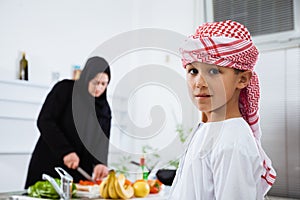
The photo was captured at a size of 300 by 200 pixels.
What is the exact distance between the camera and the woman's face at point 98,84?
2.53 m

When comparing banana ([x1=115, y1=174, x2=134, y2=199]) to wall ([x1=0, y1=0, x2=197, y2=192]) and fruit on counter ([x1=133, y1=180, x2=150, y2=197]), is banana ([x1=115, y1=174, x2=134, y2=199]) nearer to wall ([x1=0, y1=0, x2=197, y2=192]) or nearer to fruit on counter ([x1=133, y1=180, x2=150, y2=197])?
fruit on counter ([x1=133, y1=180, x2=150, y2=197])

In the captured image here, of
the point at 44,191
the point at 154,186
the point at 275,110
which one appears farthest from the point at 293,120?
the point at 44,191

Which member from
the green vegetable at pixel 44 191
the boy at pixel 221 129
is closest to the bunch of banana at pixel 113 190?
the green vegetable at pixel 44 191

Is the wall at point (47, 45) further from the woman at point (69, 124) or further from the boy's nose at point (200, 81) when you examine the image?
the boy's nose at point (200, 81)

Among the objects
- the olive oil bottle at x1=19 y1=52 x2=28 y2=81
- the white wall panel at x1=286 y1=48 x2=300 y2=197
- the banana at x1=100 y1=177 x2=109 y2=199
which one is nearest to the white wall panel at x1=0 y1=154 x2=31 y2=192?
the olive oil bottle at x1=19 y1=52 x2=28 y2=81

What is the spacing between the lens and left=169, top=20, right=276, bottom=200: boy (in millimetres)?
751

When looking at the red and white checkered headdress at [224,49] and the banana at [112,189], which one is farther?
the banana at [112,189]

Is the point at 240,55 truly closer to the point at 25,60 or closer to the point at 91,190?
the point at 91,190

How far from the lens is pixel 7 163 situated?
2.96m

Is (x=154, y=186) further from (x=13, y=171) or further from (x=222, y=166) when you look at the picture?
(x=222, y=166)

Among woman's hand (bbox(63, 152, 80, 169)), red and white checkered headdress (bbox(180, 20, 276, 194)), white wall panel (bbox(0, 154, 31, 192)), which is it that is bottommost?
white wall panel (bbox(0, 154, 31, 192))

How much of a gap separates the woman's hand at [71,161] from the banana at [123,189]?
0.46 meters

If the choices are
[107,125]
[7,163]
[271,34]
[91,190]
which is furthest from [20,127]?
[271,34]

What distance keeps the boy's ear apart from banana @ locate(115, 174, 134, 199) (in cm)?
124
